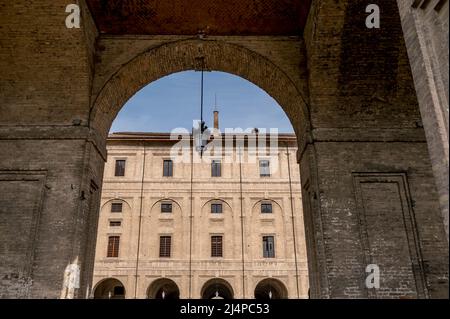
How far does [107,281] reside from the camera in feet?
79.4

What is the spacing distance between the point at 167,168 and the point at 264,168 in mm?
6132

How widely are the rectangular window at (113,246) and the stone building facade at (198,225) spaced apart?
58 millimetres

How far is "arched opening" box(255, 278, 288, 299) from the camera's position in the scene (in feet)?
77.8

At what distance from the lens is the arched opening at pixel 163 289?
23.6m

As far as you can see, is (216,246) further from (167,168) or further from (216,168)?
(167,168)

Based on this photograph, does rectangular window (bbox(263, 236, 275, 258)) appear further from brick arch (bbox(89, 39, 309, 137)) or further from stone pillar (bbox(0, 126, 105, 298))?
stone pillar (bbox(0, 126, 105, 298))

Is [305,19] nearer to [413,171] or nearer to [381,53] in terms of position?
[381,53]

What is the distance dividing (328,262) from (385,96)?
3795 millimetres

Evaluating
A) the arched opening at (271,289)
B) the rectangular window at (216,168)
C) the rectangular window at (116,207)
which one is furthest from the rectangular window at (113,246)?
the arched opening at (271,289)

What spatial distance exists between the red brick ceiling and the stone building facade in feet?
53.4

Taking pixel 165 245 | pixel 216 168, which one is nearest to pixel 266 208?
pixel 216 168

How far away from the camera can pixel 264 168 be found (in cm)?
2617

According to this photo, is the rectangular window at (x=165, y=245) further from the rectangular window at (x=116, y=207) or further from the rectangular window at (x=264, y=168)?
the rectangular window at (x=264, y=168)

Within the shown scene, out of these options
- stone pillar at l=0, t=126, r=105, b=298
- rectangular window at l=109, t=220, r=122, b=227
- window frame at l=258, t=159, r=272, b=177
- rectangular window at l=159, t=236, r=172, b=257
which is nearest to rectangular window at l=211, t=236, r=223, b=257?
rectangular window at l=159, t=236, r=172, b=257
